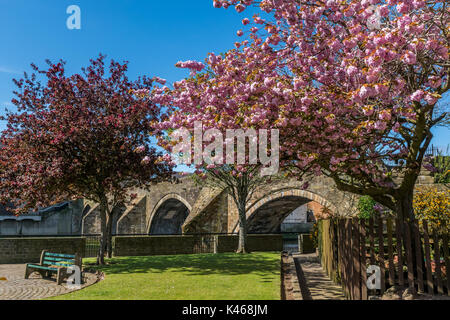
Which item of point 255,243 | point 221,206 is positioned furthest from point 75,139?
point 221,206

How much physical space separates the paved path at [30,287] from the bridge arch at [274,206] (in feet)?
47.4

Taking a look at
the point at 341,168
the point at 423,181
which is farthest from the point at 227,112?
the point at 423,181

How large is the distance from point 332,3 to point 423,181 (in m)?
13.5

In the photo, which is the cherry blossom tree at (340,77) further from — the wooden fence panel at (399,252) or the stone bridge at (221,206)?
the stone bridge at (221,206)

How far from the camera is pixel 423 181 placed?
719 inches

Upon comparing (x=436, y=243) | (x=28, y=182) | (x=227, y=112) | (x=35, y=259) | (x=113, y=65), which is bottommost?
(x=35, y=259)

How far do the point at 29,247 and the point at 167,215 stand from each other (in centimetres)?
2253

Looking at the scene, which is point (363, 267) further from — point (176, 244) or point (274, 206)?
point (274, 206)

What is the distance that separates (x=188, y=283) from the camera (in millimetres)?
9016

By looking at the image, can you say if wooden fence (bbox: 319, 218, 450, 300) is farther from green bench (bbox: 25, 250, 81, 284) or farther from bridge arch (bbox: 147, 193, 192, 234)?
bridge arch (bbox: 147, 193, 192, 234)

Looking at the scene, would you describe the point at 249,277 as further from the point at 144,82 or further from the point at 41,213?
the point at 41,213

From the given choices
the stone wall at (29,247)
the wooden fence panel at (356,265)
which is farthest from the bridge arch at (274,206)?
the wooden fence panel at (356,265)

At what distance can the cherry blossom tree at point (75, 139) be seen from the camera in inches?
456

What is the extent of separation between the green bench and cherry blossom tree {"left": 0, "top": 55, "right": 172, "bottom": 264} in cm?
193
